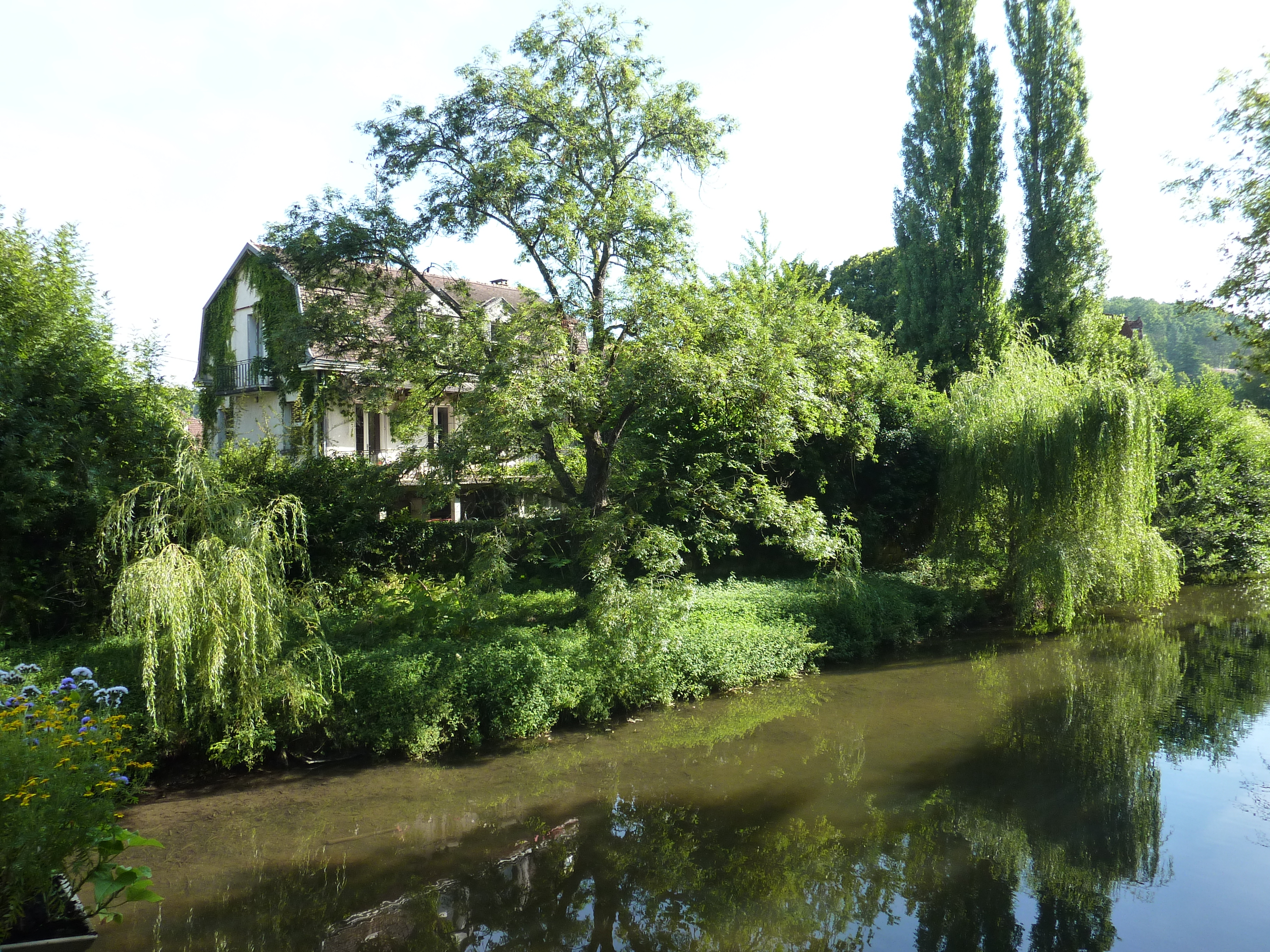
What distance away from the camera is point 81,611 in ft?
31.4

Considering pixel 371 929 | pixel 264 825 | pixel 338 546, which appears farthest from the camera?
pixel 338 546

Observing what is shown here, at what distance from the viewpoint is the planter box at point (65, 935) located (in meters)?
4.47

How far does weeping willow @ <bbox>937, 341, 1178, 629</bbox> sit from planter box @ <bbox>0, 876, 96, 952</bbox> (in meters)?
14.0

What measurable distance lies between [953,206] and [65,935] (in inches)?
969

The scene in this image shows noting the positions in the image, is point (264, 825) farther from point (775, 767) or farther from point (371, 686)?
point (775, 767)

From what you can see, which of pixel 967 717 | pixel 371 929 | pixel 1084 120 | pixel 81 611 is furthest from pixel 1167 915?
pixel 1084 120

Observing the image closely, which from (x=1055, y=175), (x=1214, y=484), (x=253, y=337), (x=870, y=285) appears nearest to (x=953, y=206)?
(x=1055, y=175)

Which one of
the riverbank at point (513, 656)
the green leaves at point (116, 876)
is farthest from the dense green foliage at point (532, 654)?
the green leaves at point (116, 876)

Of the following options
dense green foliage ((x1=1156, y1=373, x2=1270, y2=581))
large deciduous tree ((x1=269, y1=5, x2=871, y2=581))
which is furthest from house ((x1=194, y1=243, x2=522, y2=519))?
dense green foliage ((x1=1156, y1=373, x2=1270, y2=581))

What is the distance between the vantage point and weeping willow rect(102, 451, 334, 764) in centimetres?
737

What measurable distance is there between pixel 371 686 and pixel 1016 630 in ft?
40.2

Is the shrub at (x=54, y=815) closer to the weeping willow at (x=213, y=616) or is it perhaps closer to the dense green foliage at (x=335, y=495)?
the weeping willow at (x=213, y=616)

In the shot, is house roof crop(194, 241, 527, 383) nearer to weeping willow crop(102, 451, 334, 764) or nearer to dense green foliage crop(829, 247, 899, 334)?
weeping willow crop(102, 451, 334, 764)

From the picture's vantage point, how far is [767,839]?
24.4ft
